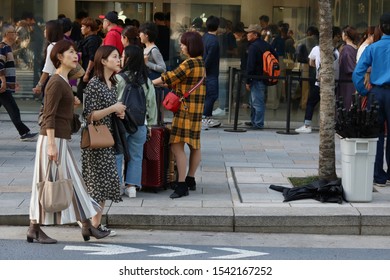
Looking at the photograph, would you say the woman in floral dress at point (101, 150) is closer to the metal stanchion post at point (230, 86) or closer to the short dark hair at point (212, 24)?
the short dark hair at point (212, 24)

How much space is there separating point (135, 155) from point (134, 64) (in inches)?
37.2

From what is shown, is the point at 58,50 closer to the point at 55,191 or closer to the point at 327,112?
the point at 55,191

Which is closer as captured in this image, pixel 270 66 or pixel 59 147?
pixel 59 147

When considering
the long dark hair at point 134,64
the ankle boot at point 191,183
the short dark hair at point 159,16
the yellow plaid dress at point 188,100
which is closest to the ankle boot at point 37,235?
the long dark hair at point 134,64

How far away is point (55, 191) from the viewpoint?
26.5 ft

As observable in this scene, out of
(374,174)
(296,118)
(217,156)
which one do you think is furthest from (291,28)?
(374,174)

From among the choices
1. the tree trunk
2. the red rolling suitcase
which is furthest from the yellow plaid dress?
the tree trunk

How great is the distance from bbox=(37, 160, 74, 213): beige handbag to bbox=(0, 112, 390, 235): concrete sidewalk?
3.74ft

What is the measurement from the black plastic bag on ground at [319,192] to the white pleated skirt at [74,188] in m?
2.46

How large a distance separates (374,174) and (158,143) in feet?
8.46

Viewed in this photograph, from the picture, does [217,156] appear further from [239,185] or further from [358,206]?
[358,206]

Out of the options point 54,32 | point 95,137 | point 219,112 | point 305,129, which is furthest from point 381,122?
point 219,112

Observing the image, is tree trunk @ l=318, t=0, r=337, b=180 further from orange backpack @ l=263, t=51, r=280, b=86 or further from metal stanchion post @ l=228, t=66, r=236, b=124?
metal stanchion post @ l=228, t=66, r=236, b=124
